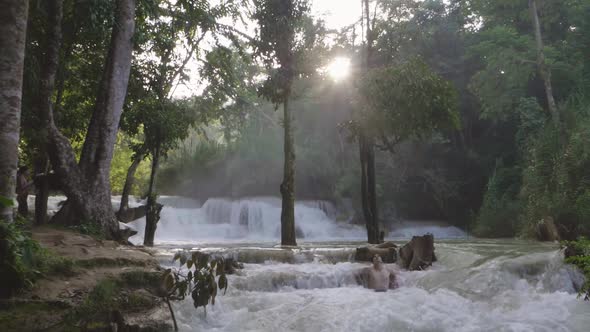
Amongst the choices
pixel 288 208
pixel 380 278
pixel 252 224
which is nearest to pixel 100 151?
pixel 288 208

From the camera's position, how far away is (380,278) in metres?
7.86

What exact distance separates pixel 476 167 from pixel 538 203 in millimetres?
9683

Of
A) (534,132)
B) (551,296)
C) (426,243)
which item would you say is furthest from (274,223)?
(551,296)

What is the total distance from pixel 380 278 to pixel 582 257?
9.80ft

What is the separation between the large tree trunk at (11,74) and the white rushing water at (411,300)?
2930 millimetres

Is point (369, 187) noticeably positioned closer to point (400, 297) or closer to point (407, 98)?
point (407, 98)

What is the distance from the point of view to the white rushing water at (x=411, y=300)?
602 cm

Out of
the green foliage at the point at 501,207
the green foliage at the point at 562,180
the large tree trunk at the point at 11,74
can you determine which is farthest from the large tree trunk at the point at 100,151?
the green foliage at the point at 501,207

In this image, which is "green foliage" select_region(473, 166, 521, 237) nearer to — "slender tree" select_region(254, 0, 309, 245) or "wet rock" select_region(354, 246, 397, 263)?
"slender tree" select_region(254, 0, 309, 245)

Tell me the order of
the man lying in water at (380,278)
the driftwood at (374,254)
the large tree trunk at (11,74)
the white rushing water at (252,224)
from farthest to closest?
the white rushing water at (252,224)
the driftwood at (374,254)
the man lying in water at (380,278)
the large tree trunk at (11,74)

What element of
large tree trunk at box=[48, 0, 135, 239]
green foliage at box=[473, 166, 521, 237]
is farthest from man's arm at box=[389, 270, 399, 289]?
green foliage at box=[473, 166, 521, 237]

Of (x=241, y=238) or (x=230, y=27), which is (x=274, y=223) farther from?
(x=230, y=27)

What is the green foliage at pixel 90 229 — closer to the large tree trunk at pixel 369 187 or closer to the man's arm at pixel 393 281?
the man's arm at pixel 393 281

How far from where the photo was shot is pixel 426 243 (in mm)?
9453
